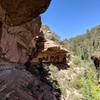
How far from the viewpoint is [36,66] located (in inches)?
1294

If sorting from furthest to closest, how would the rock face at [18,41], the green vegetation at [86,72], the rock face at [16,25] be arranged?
1. the green vegetation at [86,72]
2. the rock face at [18,41]
3. the rock face at [16,25]

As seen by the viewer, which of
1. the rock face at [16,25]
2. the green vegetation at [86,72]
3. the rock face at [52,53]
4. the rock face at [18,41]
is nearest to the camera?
the rock face at [16,25]

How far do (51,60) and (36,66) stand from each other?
536 centimetres

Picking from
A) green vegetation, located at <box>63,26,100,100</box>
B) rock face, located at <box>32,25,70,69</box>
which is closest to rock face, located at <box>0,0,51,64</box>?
rock face, located at <box>32,25,70,69</box>

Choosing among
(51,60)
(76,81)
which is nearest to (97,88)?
(76,81)

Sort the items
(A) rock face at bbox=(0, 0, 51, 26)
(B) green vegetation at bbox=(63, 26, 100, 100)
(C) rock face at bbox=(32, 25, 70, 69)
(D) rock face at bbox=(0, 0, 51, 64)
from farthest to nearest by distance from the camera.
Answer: (B) green vegetation at bbox=(63, 26, 100, 100) → (C) rock face at bbox=(32, 25, 70, 69) → (D) rock face at bbox=(0, 0, 51, 64) → (A) rock face at bbox=(0, 0, 51, 26)

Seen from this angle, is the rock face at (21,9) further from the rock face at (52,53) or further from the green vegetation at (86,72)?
the green vegetation at (86,72)

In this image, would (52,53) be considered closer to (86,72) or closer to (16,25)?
(86,72)

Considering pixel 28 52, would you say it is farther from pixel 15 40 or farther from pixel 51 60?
pixel 51 60

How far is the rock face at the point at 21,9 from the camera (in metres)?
17.8

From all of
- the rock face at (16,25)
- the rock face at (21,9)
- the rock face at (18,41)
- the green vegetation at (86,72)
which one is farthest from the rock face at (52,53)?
the rock face at (21,9)

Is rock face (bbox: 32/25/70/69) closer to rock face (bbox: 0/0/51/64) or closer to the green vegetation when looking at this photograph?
the green vegetation

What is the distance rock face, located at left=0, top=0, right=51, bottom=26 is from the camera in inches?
702

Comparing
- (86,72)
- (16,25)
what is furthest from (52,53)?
(16,25)
